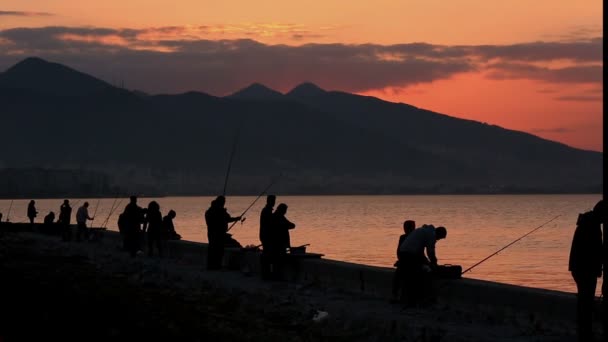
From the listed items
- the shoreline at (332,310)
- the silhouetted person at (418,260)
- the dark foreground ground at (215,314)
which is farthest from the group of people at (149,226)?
the silhouetted person at (418,260)

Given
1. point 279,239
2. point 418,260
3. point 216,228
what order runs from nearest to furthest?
point 418,260, point 279,239, point 216,228

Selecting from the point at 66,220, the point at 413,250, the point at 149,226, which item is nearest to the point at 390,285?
the point at 413,250

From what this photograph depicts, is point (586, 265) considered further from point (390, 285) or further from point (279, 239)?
point (279, 239)

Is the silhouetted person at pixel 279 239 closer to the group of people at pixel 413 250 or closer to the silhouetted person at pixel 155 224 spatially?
the group of people at pixel 413 250

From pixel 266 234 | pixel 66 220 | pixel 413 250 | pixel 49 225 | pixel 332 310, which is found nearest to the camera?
pixel 413 250

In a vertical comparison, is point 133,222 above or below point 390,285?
above

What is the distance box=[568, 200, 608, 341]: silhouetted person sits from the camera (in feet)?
39.6

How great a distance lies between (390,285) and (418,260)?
1950mm

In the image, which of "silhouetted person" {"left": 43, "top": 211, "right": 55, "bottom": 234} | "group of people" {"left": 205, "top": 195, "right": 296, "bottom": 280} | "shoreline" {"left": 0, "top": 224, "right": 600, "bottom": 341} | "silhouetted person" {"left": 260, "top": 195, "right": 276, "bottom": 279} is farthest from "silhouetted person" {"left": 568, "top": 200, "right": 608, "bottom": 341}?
"silhouetted person" {"left": 43, "top": 211, "right": 55, "bottom": 234}

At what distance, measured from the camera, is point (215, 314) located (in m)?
15.5

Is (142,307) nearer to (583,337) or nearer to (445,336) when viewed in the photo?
(445,336)

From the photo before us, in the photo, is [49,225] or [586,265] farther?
[49,225]

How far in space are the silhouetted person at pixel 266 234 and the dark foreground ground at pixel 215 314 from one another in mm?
402

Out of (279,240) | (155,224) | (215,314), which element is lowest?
(215,314)
